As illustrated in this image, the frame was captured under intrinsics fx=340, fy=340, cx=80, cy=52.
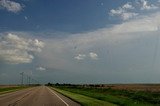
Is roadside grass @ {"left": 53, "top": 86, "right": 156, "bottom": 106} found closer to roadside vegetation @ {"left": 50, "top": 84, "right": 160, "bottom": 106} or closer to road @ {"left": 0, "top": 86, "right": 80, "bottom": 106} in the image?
roadside vegetation @ {"left": 50, "top": 84, "right": 160, "bottom": 106}

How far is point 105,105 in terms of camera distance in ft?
83.5

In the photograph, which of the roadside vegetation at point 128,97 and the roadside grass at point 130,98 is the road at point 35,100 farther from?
the roadside grass at point 130,98

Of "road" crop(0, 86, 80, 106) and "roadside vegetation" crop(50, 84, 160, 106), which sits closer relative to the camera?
"road" crop(0, 86, 80, 106)

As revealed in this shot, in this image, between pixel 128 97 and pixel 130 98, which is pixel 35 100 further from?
pixel 128 97

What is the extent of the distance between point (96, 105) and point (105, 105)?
0.71 meters

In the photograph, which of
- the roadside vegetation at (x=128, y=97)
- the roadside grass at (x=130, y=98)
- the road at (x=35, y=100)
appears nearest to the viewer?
the road at (x=35, y=100)

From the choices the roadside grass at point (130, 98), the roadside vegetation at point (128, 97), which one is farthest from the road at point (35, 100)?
the roadside grass at point (130, 98)

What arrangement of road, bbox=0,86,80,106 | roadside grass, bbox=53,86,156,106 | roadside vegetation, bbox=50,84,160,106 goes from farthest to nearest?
roadside vegetation, bbox=50,84,160,106
roadside grass, bbox=53,86,156,106
road, bbox=0,86,80,106

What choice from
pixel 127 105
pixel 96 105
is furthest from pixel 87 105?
pixel 127 105

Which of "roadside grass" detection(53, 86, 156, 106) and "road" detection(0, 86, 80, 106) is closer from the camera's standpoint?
"road" detection(0, 86, 80, 106)

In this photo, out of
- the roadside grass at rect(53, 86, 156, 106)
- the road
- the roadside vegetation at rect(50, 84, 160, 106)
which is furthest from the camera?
the roadside vegetation at rect(50, 84, 160, 106)

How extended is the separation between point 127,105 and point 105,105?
1639 mm

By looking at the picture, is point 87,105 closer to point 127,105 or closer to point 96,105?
point 96,105

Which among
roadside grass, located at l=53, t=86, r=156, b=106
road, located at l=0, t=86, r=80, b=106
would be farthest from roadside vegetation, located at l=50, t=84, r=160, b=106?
road, located at l=0, t=86, r=80, b=106
